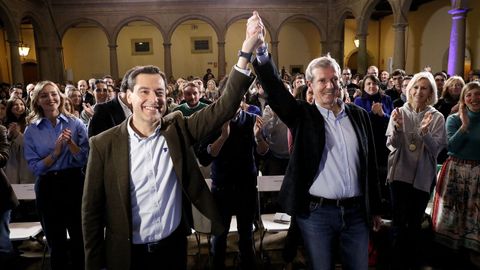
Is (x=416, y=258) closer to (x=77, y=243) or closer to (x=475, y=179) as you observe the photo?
(x=475, y=179)

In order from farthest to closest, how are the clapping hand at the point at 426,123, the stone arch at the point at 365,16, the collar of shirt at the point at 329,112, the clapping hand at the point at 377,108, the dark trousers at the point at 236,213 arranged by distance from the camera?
1. the stone arch at the point at 365,16
2. the clapping hand at the point at 377,108
3. the dark trousers at the point at 236,213
4. the clapping hand at the point at 426,123
5. the collar of shirt at the point at 329,112

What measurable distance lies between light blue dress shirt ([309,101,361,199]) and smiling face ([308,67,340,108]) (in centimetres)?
11

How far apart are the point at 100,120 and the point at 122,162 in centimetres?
205

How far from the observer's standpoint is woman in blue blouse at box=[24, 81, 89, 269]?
3367mm

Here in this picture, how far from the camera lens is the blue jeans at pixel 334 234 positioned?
2406mm

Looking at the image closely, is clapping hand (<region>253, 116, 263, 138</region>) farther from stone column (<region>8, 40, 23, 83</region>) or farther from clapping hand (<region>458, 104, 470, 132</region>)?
stone column (<region>8, 40, 23, 83</region>)

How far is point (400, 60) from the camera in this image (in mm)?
13523

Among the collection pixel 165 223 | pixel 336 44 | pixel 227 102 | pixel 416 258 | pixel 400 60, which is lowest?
pixel 416 258

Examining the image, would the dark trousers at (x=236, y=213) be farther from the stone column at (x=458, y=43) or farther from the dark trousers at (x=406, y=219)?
the stone column at (x=458, y=43)

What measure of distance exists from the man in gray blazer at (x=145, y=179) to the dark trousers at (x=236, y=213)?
4.62ft

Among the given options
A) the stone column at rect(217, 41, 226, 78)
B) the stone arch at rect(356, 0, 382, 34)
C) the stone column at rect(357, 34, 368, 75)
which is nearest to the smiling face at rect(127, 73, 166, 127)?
the stone arch at rect(356, 0, 382, 34)

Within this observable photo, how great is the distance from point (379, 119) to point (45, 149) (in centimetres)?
372

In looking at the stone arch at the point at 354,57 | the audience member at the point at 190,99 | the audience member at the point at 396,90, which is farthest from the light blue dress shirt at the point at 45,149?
the stone arch at the point at 354,57

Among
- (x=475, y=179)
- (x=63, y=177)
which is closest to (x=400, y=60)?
(x=475, y=179)
